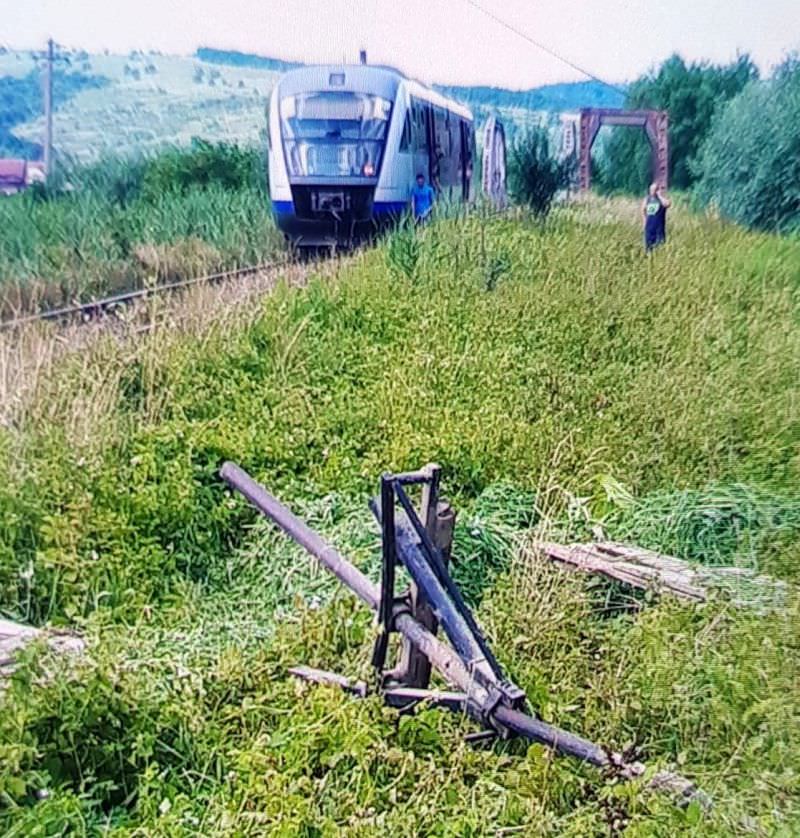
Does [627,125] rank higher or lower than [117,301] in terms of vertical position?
higher

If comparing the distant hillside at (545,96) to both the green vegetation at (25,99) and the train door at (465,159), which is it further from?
the green vegetation at (25,99)

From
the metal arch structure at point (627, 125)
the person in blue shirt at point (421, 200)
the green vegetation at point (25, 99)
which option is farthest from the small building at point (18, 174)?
the metal arch structure at point (627, 125)

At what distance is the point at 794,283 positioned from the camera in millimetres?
2148

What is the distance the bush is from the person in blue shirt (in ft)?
0.56

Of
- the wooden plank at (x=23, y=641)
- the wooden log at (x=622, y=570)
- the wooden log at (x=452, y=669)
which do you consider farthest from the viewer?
the wooden log at (x=622, y=570)

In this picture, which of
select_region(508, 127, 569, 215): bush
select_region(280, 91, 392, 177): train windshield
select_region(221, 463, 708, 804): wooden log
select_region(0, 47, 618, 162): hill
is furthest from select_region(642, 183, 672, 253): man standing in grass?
select_region(221, 463, 708, 804): wooden log

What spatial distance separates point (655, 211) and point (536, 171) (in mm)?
258

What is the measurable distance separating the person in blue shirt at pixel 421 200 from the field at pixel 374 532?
39mm

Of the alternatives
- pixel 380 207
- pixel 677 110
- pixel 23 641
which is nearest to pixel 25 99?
pixel 380 207

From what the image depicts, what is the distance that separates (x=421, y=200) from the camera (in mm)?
2076

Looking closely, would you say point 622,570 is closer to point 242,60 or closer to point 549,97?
point 549,97

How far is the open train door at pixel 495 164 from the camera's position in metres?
2.04

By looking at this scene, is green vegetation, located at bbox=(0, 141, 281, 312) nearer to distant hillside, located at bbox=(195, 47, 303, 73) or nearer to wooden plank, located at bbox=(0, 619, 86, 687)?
distant hillside, located at bbox=(195, 47, 303, 73)

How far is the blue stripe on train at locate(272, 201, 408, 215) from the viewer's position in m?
1.96
